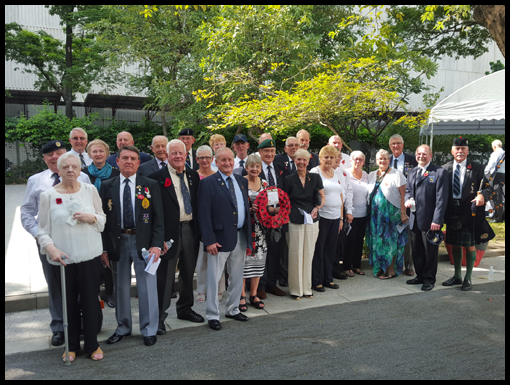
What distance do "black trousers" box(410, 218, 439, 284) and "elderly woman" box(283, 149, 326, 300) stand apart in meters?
1.74

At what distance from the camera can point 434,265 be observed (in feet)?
20.7

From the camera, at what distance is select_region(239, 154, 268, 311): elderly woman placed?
206 inches

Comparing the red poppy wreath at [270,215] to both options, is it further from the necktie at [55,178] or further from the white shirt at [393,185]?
the necktie at [55,178]

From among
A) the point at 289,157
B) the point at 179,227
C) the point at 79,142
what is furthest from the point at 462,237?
the point at 79,142

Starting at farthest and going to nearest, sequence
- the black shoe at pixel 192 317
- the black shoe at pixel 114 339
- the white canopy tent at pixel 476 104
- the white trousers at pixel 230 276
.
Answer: the white canopy tent at pixel 476 104, the black shoe at pixel 192 317, the white trousers at pixel 230 276, the black shoe at pixel 114 339

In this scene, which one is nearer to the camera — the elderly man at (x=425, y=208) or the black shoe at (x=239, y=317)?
the black shoe at (x=239, y=317)

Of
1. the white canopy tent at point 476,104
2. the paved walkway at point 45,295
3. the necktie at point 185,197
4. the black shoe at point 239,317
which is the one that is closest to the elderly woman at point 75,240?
the paved walkway at point 45,295

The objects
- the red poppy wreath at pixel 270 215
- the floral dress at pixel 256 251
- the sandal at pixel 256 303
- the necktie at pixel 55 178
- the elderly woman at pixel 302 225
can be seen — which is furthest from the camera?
the elderly woman at pixel 302 225

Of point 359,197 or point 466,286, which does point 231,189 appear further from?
point 466,286

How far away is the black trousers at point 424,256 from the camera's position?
6.28 meters

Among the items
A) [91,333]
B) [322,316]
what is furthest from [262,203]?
[91,333]

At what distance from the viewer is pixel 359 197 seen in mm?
6773

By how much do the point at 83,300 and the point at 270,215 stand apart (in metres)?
2.32

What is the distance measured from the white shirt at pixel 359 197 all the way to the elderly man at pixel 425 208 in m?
0.65
